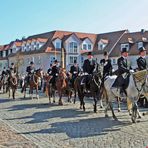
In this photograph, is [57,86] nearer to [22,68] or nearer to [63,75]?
[63,75]

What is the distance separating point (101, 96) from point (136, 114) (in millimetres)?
3567

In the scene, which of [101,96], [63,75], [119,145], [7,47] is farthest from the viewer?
[7,47]

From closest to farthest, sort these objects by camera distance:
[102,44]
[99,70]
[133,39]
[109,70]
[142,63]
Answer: [142,63] → [109,70] → [99,70] → [133,39] → [102,44]

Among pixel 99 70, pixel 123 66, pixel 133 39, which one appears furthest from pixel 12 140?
pixel 133 39

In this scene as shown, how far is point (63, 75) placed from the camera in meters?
20.3

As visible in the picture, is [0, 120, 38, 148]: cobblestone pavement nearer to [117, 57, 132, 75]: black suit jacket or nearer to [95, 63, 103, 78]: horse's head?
[117, 57, 132, 75]: black suit jacket

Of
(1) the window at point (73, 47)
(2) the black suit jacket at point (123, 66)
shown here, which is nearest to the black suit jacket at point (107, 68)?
(2) the black suit jacket at point (123, 66)

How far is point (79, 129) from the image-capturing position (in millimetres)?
11656

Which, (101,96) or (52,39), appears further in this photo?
(52,39)

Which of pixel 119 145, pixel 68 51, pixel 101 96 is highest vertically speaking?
pixel 68 51

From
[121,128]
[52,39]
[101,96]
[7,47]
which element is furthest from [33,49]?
[121,128]

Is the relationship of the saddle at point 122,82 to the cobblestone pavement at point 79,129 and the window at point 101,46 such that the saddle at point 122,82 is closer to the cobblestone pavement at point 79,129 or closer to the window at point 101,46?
the cobblestone pavement at point 79,129

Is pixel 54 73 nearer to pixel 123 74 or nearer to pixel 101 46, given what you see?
pixel 123 74

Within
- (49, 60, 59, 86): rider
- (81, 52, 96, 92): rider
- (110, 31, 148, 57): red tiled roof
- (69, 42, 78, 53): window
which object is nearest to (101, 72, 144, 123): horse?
(81, 52, 96, 92): rider
